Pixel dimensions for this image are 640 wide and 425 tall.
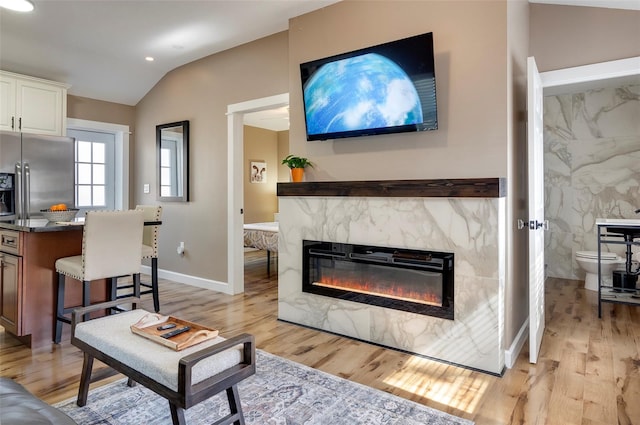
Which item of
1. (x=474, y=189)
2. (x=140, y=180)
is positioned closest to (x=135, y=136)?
(x=140, y=180)

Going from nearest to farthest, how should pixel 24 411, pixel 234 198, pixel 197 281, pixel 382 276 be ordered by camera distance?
1. pixel 24 411
2. pixel 382 276
3. pixel 234 198
4. pixel 197 281

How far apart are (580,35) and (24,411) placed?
4229mm

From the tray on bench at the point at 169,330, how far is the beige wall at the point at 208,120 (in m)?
2.62

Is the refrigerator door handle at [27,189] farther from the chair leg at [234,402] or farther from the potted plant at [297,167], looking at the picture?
the chair leg at [234,402]

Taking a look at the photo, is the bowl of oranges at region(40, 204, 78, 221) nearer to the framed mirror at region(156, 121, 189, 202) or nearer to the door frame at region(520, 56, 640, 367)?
the framed mirror at region(156, 121, 189, 202)

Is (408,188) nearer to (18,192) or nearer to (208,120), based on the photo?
(208,120)

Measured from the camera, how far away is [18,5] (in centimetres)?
319

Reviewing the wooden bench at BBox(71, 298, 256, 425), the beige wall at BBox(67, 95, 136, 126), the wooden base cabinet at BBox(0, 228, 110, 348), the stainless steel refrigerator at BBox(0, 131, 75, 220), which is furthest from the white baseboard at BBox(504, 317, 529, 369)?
the beige wall at BBox(67, 95, 136, 126)

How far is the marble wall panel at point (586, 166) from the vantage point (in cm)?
488

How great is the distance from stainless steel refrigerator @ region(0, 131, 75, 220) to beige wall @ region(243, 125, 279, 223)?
11.1 ft

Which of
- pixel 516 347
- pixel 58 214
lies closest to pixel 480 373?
pixel 516 347

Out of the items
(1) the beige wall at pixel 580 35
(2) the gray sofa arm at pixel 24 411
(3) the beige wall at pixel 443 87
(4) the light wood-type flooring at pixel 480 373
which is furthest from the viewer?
(1) the beige wall at pixel 580 35

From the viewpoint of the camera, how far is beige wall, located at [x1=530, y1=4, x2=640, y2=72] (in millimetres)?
3041

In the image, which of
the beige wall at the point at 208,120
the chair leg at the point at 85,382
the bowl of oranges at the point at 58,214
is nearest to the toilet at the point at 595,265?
the beige wall at the point at 208,120
